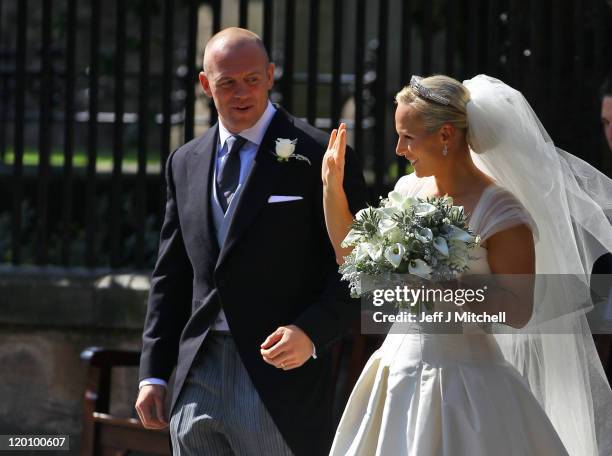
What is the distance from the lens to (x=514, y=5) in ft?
21.0

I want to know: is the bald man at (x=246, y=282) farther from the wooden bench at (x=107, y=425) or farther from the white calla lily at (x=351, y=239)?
the wooden bench at (x=107, y=425)

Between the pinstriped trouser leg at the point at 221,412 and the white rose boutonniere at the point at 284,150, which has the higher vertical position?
the white rose boutonniere at the point at 284,150

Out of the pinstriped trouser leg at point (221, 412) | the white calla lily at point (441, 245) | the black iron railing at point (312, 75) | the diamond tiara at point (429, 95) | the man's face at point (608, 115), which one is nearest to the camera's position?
the white calla lily at point (441, 245)

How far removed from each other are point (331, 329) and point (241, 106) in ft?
2.67

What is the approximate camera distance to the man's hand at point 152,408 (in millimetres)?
4227

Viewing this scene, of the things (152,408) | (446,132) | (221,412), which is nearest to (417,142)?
(446,132)

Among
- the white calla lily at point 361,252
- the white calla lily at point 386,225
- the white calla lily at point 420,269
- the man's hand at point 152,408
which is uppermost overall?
the white calla lily at point 386,225

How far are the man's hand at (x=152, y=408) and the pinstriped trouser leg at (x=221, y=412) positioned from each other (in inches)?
5.6

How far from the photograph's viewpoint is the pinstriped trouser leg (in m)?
3.97

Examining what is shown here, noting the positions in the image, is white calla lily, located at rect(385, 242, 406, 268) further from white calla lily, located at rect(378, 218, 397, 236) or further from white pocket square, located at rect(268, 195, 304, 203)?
white pocket square, located at rect(268, 195, 304, 203)

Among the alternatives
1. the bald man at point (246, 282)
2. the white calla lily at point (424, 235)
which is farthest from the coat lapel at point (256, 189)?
the white calla lily at point (424, 235)

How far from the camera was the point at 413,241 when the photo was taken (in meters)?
3.44

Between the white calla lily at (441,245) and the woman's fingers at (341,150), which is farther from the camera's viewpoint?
the woman's fingers at (341,150)

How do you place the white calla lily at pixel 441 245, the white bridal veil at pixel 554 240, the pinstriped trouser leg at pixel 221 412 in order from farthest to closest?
1. the pinstriped trouser leg at pixel 221 412
2. the white bridal veil at pixel 554 240
3. the white calla lily at pixel 441 245
